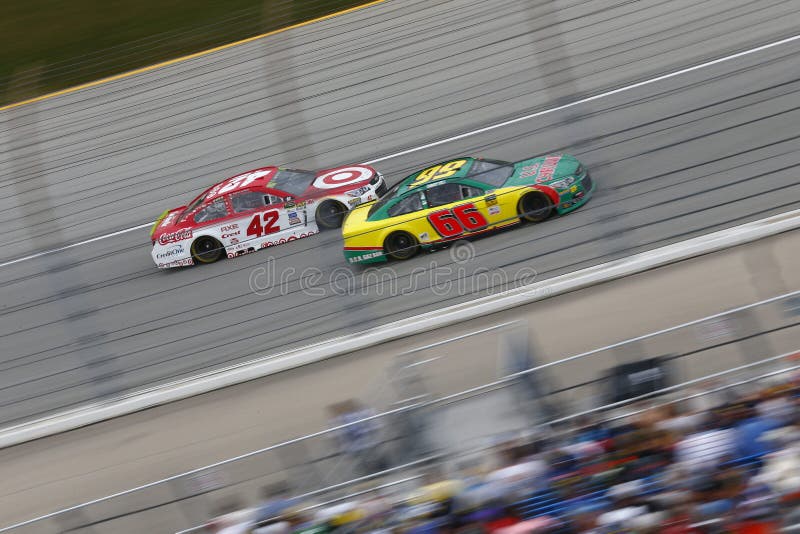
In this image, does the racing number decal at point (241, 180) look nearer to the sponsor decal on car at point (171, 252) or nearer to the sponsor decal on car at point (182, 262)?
the sponsor decal on car at point (171, 252)

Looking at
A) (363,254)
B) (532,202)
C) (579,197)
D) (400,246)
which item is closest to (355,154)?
(400,246)

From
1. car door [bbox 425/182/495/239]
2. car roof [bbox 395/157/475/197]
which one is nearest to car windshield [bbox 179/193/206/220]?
car roof [bbox 395/157/475/197]

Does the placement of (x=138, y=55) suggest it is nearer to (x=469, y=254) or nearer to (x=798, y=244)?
(x=469, y=254)

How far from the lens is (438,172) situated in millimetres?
9398

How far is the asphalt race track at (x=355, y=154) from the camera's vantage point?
636 cm

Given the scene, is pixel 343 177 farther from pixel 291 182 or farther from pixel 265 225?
pixel 265 225

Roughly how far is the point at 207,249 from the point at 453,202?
3287mm

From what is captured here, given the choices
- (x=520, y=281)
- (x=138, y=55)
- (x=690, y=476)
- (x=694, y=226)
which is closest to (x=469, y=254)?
(x=520, y=281)

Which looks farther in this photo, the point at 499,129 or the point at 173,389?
the point at 499,129

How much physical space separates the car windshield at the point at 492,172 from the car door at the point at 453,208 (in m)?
0.12

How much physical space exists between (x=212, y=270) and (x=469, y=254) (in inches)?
80.6

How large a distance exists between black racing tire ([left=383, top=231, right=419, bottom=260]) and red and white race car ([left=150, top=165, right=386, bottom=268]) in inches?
42.9

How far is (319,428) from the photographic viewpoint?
6.59 m

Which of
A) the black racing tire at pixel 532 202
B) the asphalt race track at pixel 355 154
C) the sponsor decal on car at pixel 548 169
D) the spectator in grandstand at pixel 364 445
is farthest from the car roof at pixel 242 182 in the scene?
the spectator in grandstand at pixel 364 445
